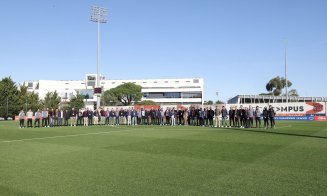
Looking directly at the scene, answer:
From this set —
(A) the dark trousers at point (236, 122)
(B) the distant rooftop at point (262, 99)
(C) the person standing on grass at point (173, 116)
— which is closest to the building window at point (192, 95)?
(B) the distant rooftop at point (262, 99)

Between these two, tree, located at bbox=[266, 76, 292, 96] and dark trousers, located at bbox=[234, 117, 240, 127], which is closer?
dark trousers, located at bbox=[234, 117, 240, 127]

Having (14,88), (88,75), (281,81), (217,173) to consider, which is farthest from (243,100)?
(217,173)

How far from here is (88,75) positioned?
132000 millimetres

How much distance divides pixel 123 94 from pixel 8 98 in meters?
46.6

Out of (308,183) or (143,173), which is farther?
(143,173)

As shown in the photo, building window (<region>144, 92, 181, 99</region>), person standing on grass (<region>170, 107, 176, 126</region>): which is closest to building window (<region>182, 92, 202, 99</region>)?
building window (<region>144, 92, 181, 99</region>)

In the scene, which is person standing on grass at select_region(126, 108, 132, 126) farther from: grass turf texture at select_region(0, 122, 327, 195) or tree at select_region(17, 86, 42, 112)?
tree at select_region(17, 86, 42, 112)

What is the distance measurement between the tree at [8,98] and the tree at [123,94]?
40818 mm

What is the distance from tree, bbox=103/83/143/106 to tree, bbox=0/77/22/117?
40818mm

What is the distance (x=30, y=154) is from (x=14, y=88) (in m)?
57.9

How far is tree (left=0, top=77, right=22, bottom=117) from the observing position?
6047cm

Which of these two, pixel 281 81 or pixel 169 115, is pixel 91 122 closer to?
pixel 169 115

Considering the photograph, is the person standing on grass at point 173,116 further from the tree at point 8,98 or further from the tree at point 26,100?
the tree at point 26,100

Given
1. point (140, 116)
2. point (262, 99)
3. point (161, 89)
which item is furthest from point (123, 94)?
point (140, 116)
